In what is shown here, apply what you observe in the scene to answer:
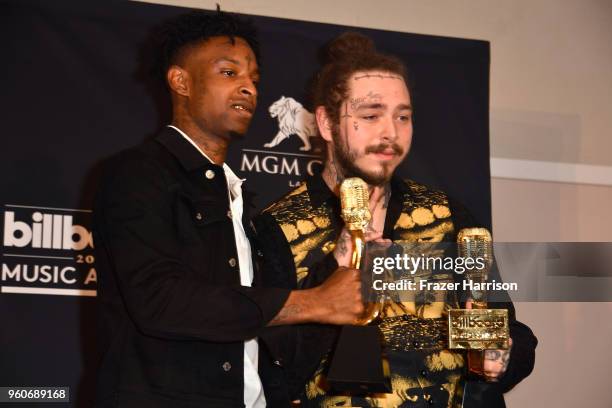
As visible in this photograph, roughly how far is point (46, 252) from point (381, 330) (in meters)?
1.22

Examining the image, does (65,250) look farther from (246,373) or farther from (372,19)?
(372,19)

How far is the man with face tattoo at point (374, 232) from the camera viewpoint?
2408 mm

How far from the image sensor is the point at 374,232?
99.7 inches

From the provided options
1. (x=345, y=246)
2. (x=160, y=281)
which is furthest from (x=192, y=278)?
(x=345, y=246)

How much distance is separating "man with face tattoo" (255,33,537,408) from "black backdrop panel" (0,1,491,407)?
32cm

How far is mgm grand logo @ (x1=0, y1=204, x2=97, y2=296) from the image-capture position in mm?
3010

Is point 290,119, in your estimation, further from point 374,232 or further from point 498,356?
point 498,356

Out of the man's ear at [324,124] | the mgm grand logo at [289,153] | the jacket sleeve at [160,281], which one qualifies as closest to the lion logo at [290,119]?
the mgm grand logo at [289,153]

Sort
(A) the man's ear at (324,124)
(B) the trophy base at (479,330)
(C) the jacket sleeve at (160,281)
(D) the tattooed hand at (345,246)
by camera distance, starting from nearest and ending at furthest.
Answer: (C) the jacket sleeve at (160,281) → (B) the trophy base at (479,330) → (D) the tattooed hand at (345,246) → (A) the man's ear at (324,124)

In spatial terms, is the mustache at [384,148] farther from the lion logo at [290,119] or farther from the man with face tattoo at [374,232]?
the lion logo at [290,119]

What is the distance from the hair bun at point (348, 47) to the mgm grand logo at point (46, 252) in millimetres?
978

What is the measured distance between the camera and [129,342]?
2188 mm

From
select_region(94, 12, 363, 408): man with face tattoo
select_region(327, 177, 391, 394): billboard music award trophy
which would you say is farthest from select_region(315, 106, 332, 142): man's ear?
select_region(327, 177, 391, 394): billboard music award trophy

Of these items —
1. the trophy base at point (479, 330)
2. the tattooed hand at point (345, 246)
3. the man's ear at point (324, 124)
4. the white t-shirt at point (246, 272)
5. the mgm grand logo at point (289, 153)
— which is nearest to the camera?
the trophy base at point (479, 330)
